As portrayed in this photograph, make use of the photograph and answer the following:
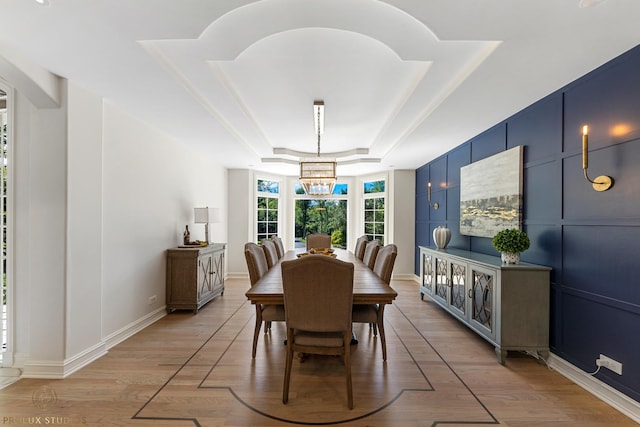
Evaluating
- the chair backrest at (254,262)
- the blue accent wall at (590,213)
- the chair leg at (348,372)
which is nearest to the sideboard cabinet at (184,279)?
the chair backrest at (254,262)

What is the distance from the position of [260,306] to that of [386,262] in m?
1.29

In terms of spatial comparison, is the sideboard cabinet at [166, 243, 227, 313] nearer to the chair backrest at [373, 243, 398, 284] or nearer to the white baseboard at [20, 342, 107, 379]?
the white baseboard at [20, 342, 107, 379]

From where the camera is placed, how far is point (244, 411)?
1.98 metres

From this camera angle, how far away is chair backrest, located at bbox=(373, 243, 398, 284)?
2822 mm

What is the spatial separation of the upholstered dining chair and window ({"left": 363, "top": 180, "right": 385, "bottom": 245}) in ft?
13.3

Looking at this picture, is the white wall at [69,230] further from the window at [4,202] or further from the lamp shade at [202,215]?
the lamp shade at [202,215]

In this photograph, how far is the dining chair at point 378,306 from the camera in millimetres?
2643

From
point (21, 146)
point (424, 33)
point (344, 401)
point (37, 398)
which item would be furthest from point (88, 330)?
point (424, 33)

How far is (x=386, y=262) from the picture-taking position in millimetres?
2867

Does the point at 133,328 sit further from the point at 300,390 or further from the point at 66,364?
the point at 300,390

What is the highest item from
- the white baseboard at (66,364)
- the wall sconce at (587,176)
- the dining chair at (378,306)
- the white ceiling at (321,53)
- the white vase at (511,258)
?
the white ceiling at (321,53)

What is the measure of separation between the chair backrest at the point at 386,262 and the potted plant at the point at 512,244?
39.9 inches

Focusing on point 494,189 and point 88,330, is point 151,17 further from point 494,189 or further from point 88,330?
point 494,189

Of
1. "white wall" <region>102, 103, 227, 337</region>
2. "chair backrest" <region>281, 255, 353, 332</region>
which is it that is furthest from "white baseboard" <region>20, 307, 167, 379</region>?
"chair backrest" <region>281, 255, 353, 332</region>
